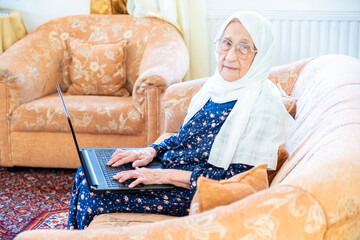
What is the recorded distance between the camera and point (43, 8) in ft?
13.3

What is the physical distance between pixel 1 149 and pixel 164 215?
1852 mm

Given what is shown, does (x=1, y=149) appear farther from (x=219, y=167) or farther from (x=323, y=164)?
(x=323, y=164)

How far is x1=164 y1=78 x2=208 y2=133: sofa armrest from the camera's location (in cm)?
251

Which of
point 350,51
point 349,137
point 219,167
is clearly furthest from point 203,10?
point 349,137

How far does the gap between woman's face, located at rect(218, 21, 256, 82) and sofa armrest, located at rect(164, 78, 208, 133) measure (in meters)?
0.67

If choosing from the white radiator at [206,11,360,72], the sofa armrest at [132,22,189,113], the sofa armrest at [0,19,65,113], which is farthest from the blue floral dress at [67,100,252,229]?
the white radiator at [206,11,360,72]

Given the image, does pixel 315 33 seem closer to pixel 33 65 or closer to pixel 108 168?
pixel 33 65

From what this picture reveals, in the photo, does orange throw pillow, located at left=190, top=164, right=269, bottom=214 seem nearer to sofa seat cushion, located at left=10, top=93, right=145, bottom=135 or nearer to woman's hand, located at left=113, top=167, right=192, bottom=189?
woman's hand, located at left=113, top=167, right=192, bottom=189

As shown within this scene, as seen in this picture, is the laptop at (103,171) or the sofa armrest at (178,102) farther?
the sofa armrest at (178,102)

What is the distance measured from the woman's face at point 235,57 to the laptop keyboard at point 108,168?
1.66 ft

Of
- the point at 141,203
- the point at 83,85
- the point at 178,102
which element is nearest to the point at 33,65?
the point at 83,85

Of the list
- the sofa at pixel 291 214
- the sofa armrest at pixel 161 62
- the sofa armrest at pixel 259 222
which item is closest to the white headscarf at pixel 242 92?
the sofa at pixel 291 214

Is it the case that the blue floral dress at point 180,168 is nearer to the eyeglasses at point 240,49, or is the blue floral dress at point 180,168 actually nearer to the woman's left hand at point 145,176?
the woman's left hand at point 145,176

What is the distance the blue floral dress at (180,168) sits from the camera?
1648mm
